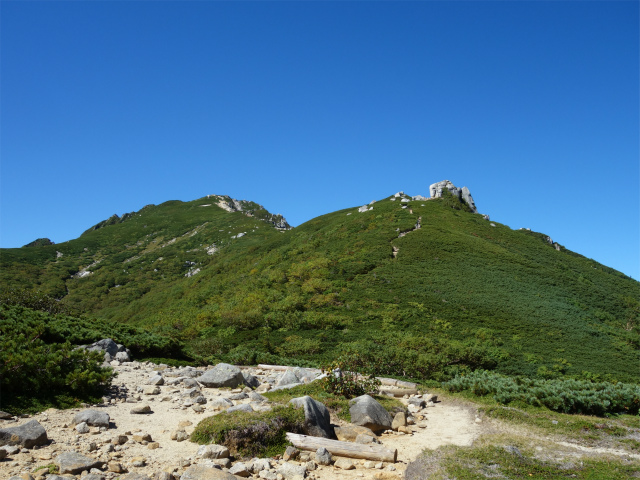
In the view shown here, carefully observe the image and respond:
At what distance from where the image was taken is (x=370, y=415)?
11906 millimetres

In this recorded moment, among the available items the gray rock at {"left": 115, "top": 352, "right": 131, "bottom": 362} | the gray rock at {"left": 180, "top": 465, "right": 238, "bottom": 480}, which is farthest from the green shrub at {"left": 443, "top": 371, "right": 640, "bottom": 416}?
the gray rock at {"left": 115, "top": 352, "right": 131, "bottom": 362}

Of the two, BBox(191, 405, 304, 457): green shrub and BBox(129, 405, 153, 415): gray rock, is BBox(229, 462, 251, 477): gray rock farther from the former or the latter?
BBox(129, 405, 153, 415): gray rock

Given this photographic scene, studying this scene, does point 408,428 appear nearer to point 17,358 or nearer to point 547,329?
point 17,358

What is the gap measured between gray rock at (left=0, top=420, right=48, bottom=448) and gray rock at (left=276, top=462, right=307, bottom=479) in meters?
4.87

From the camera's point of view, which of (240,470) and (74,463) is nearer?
(74,463)

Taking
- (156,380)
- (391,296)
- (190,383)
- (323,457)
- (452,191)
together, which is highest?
(452,191)

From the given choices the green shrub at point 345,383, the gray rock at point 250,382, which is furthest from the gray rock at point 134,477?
the gray rock at point 250,382

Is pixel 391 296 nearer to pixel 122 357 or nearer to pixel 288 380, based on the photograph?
pixel 288 380

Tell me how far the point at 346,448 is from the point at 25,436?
6.72 meters

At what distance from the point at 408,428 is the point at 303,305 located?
22.3 meters

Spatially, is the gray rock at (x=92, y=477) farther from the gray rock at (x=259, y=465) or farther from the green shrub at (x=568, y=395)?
the green shrub at (x=568, y=395)

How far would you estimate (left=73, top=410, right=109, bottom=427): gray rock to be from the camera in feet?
31.8

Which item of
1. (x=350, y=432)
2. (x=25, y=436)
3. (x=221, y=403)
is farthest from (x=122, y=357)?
(x=350, y=432)

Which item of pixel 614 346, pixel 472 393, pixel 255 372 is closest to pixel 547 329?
pixel 614 346
